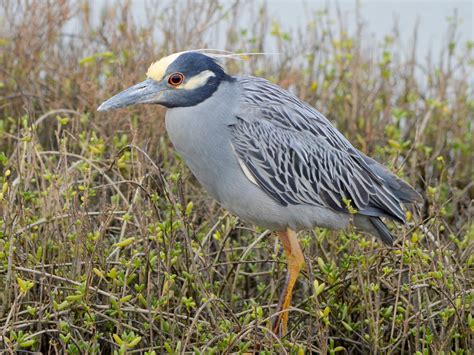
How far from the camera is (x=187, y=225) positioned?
12.8 ft

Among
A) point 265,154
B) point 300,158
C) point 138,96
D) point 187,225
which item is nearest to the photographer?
point 187,225

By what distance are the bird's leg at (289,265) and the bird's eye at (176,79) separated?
79 centimetres

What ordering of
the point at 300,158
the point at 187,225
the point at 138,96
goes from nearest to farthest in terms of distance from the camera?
the point at 187,225 → the point at 138,96 → the point at 300,158

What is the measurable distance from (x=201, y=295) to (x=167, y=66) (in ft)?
3.15

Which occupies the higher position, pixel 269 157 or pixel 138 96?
pixel 138 96

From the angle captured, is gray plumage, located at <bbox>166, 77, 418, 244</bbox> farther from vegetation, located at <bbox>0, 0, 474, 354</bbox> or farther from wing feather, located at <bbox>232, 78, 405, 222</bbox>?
vegetation, located at <bbox>0, 0, 474, 354</bbox>

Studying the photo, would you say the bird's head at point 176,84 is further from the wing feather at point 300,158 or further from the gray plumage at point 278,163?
the wing feather at point 300,158

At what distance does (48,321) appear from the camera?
363 cm

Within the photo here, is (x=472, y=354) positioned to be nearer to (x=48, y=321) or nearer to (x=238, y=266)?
(x=238, y=266)

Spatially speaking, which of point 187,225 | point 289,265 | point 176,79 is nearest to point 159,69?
point 176,79

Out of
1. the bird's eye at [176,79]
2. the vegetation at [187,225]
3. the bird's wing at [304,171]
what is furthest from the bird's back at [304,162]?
the bird's eye at [176,79]

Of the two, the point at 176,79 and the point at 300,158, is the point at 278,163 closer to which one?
the point at 300,158

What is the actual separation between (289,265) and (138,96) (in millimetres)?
Answer: 962

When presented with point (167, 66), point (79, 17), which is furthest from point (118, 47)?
point (167, 66)
